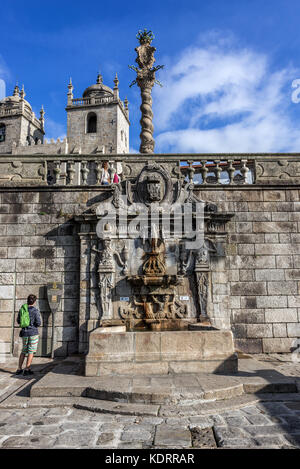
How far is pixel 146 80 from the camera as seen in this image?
1213 centimetres

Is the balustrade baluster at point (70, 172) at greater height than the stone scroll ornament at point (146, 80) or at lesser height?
lesser

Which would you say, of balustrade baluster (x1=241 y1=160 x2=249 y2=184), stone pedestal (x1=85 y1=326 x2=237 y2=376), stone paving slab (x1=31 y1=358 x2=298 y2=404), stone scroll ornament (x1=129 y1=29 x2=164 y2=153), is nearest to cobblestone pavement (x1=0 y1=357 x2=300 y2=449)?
stone paving slab (x1=31 y1=358 x2=298 y2=404)

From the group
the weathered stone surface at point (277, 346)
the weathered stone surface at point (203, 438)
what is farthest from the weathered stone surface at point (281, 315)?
the weathered stone surface at point (203, 438)

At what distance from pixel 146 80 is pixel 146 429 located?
36.6ft

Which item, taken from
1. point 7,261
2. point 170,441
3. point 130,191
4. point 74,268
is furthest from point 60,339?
point 170,441

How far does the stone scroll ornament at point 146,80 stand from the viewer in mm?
11492

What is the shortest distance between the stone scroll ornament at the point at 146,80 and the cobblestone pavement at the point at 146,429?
8480 mm

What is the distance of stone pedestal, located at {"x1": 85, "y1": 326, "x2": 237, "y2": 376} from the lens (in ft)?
19.8

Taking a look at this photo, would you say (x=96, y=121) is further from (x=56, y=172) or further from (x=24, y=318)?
(x=24, y=318)

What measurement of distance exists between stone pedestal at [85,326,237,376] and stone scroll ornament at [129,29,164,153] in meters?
6.92

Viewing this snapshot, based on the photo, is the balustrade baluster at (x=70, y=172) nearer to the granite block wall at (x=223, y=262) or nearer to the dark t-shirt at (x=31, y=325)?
the granite block wall at (x=223, y=262)

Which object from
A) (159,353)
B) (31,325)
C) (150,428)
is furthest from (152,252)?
(150,428)

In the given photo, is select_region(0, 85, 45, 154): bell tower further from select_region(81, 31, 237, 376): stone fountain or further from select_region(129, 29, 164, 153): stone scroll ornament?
select_region(81, 31, 237, 376): stone fountain

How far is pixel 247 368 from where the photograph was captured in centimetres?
653
